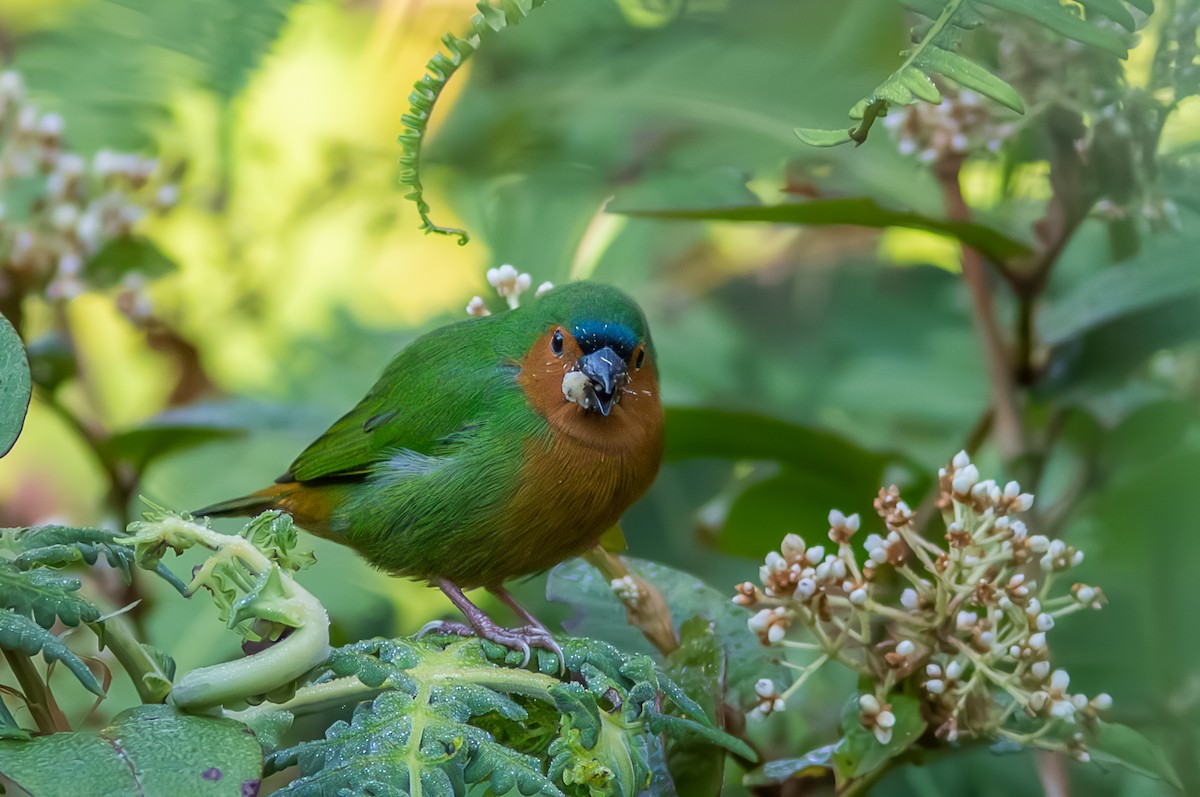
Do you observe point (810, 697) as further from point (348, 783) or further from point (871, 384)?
point (348, 783)

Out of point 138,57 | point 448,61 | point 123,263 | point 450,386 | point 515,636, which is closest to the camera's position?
point 448,61

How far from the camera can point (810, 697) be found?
259 centimetres

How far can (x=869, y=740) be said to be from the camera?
1.56 metres

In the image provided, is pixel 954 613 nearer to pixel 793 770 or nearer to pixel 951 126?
pixel 793 770

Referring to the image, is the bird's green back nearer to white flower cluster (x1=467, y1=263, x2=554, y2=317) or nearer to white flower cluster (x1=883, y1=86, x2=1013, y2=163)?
white flower cluster (x1=467, y1=263, x2=554, y2=317)

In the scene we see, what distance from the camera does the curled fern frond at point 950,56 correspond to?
3.77ft

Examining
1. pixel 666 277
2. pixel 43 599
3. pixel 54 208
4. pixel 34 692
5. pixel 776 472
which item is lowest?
pixel 666 277

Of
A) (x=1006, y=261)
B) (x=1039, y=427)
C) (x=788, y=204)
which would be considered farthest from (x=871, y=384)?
(x=788, y=204)

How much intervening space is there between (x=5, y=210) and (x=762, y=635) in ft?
6.39

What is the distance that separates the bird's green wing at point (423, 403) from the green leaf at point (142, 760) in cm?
99

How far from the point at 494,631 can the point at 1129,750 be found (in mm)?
889

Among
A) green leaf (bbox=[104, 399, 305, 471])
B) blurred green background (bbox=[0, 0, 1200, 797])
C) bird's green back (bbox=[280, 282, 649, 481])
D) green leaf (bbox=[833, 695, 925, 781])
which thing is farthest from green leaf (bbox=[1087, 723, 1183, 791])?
green leaf (bbox=[104, 399, 305, 471])

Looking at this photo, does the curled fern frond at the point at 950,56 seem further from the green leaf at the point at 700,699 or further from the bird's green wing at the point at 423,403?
the bird's green wing at the point at 423,403

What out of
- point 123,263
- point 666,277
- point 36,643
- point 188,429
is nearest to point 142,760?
point 36,643
